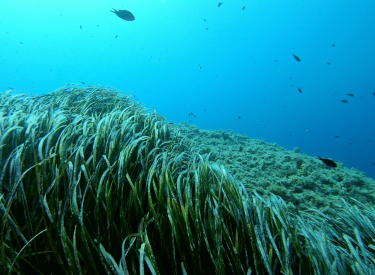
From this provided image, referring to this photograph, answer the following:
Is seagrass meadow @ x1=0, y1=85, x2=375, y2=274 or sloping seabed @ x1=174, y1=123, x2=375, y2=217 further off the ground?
sloping seabed @ x1=174, y1=123, x2=375, y2=217

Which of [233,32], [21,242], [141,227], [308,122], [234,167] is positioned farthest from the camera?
[308,122]

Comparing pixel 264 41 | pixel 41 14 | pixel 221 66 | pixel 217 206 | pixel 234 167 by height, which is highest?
pixel 264 41

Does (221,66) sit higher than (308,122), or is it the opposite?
(221,66)

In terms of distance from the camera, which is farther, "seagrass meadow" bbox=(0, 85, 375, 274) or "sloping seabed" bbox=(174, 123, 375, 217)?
"sloping seabed" bbox=(174, 123, 375, 217)

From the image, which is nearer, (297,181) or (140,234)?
(140,234)

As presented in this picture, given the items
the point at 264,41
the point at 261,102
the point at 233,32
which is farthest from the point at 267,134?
the point at 233,32

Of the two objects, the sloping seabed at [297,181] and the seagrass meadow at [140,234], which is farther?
the sloping seabed at [297,181]

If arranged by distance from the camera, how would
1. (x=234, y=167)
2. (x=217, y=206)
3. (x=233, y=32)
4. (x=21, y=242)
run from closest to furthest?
(x=21, y=242) → (x=217, y=206) → (x=234, y=167) → (x=233, y=32)

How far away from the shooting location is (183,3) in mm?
93750

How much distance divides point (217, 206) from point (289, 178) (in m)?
2.79

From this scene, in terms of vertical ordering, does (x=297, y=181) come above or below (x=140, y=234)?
above

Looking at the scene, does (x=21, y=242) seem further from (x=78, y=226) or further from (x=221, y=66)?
(x=221, y=66)

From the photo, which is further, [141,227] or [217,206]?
[217,206]

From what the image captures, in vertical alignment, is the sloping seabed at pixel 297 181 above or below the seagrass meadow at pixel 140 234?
above
